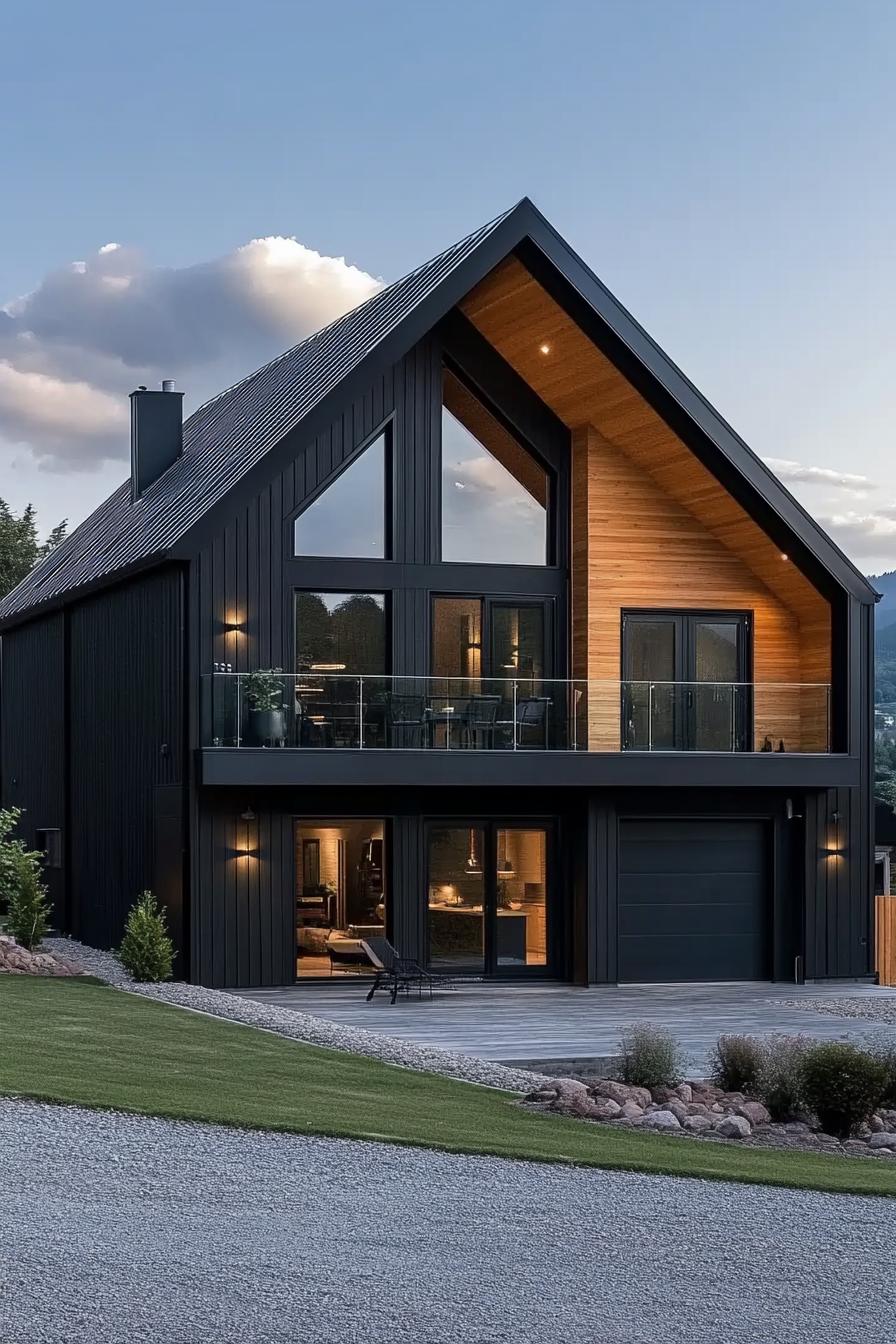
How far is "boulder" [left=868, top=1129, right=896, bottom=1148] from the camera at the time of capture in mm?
11078

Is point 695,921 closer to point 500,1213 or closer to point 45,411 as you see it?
point 500,1213

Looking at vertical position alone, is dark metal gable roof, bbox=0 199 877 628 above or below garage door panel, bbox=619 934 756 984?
above

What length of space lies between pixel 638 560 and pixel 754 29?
7.58m

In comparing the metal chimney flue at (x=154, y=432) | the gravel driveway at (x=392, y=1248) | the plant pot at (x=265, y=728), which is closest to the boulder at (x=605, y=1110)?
the gravel driveway at (x=392, y=1248)

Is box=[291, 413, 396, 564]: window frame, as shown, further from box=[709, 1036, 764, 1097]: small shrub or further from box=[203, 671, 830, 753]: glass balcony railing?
box=[709, 1036, 764, 1097]: small shrub

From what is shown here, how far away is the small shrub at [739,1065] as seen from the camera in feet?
40.6

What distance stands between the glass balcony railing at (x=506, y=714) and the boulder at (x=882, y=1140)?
361 inches

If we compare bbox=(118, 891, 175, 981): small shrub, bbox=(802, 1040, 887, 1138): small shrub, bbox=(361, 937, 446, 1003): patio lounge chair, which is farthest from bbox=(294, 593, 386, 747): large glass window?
bbox=(802, 1040, 887, 1138): small shrub

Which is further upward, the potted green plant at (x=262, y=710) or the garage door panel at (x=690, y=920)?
the potted green plant at (x=262, y=710)

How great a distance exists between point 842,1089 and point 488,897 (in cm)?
962

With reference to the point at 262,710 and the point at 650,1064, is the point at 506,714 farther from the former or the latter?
the point at 650,1064

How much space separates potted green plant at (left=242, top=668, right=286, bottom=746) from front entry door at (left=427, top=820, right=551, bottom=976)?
2.62 metres

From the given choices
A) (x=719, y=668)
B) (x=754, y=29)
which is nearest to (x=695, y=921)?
(x=719, y=668)

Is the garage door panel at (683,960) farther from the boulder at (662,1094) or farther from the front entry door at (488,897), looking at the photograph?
the boulder at (662,1094)
